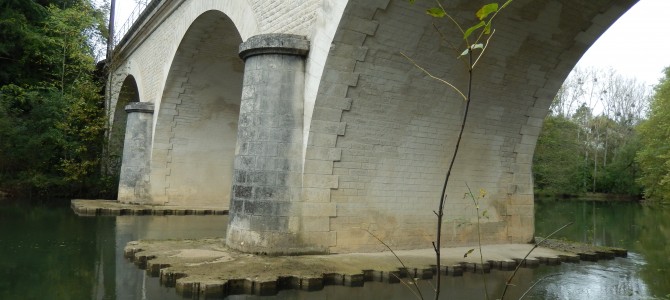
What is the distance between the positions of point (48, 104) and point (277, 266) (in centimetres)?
1406

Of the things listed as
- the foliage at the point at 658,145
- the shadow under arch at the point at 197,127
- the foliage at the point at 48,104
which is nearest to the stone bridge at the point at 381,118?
the shadow under arch at the point at 197,127

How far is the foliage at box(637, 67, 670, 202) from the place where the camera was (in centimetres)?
2231

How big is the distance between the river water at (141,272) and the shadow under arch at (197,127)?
9.02ft

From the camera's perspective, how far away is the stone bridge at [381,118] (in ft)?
21.4

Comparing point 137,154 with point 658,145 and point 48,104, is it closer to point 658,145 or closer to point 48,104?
point 48,104

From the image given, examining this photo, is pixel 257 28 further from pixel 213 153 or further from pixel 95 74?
pixel 95 74

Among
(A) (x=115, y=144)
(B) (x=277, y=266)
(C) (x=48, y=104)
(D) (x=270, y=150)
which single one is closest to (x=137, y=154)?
(A) (x=115, y=144)

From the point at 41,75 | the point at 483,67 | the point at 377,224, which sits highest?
the point at 41,75

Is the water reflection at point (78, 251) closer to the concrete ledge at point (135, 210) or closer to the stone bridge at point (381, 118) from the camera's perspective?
the concrete ledge at point (135, 210)

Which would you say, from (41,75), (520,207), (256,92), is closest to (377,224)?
(256,92)

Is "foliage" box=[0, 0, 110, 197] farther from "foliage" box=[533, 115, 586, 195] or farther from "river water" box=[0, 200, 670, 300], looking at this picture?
"foliage" box=[533, 115, 586, 195]

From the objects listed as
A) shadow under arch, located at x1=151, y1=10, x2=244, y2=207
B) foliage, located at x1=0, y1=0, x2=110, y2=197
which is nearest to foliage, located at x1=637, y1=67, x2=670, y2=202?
shadow under arch, located at x1=151, y1=10, x2=244, y2=207

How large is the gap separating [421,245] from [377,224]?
0.88m

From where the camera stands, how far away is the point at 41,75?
63.7 ft
